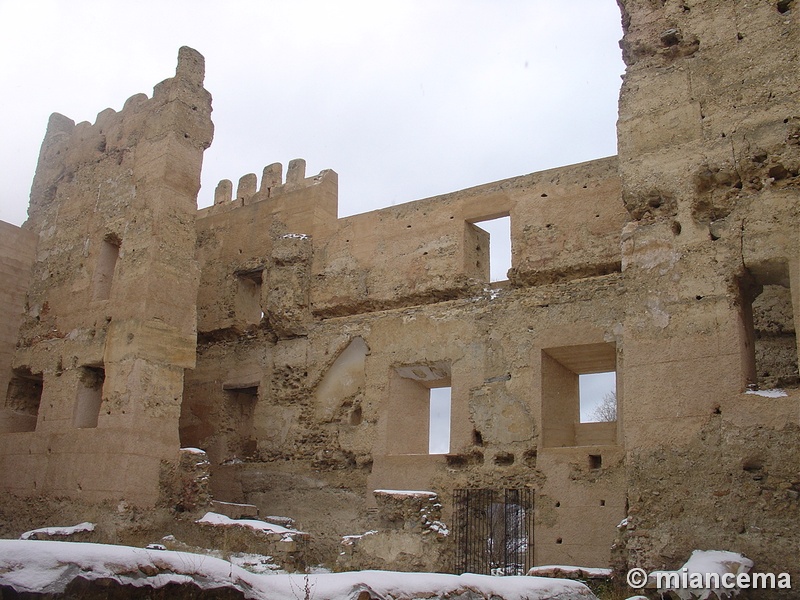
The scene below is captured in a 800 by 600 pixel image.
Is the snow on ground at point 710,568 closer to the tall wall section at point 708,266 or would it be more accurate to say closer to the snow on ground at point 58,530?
the tall wall section at point 708,266

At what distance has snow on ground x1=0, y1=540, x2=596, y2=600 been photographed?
3900 millimetres

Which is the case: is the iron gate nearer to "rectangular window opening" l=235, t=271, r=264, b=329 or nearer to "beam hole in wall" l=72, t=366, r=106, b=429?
"beam hole in wall" l=72, t=366, r=106, b=429

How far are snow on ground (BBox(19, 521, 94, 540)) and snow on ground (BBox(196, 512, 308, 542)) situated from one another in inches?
55.0

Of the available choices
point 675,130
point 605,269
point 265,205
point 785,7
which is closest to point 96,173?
point 265,205

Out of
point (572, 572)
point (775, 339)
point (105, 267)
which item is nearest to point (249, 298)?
point (105, 267)

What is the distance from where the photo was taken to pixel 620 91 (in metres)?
9.11

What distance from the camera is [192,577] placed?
436 cm

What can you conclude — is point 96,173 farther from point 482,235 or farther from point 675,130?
point 675,130

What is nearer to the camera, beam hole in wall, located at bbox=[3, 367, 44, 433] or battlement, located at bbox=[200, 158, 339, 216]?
beam hole in wall, located at bbox=[3, 367, 44, 433]

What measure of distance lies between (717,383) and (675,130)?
8.79 feet

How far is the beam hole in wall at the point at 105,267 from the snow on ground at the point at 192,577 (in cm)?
851

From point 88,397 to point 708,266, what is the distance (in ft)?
28.3

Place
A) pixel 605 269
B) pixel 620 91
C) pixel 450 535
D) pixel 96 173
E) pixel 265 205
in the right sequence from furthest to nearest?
pixel 265 205 < pixel 96 173 < pixel 605 269 < pixel 450 535 < pixel 620 91

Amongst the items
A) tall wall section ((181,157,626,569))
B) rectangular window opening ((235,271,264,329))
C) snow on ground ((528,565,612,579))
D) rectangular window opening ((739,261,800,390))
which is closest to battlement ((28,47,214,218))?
tall wall section ((181,157,626,569))
